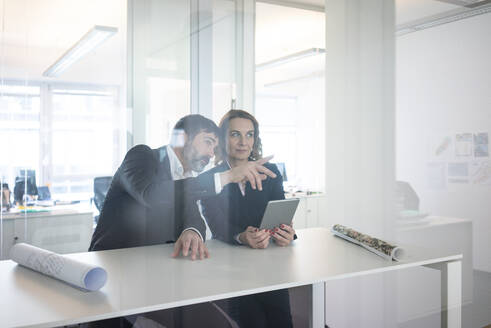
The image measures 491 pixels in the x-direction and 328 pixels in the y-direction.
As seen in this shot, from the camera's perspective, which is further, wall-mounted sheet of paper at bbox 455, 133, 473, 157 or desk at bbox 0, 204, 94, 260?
wall-mounted sheet of paper at bbox 455, 133, 473, 157

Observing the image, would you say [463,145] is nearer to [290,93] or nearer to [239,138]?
[290,93]

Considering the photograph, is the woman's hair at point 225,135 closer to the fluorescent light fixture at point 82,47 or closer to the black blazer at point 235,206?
the black blazer at point 235,206

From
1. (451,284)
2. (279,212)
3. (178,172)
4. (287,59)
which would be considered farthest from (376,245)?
(287,59)

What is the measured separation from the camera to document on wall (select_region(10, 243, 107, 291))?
1205 millimetres

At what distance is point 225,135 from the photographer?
2.06 metres

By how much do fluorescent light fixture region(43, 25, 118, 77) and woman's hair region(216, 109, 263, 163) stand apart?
2.05 ft

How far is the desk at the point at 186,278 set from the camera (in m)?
1.11

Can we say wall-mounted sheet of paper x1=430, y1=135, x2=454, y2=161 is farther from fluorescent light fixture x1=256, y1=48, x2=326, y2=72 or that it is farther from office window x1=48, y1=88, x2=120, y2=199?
office window x1=48, y1=88, x2=120, y2=199

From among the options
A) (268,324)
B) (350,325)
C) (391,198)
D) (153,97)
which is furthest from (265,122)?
(350,325)

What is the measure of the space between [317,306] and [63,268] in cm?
112

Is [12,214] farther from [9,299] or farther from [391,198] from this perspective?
[391,198]

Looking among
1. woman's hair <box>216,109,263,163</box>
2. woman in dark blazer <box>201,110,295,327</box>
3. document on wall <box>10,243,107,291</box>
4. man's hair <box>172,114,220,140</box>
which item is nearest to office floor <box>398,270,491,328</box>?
woman in dark blazer <box>201,110,295,327</box>

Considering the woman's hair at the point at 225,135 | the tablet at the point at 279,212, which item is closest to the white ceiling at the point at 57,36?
the woman's hair at the point at 225,135

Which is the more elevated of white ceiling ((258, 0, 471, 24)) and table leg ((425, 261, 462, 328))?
white ceiling ((258, 0, 471, 24))
